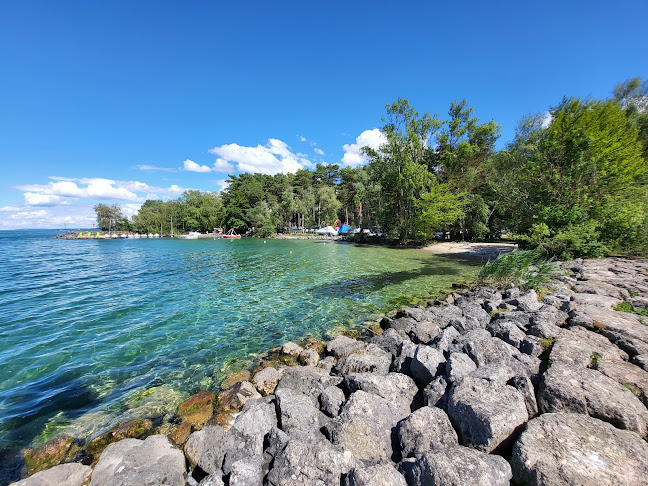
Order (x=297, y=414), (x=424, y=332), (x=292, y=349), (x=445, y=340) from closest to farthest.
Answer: (x=297, y=414) < (x=445, y=340) < (x=292, y=349) < (x=424, y=332)

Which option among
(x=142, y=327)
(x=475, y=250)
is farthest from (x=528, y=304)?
(x=475, y=250)

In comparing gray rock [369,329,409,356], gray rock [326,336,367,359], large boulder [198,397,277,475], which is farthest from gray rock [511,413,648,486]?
gray rock [326,336,367,359]

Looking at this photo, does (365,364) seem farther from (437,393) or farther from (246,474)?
(246,474)

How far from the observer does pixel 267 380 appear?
5.81 meters

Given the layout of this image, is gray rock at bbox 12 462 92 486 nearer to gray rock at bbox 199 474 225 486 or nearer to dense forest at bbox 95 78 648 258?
gray rock at bbox 199 474 225 486

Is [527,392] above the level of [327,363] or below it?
above

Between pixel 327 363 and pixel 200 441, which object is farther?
pixel 327 363

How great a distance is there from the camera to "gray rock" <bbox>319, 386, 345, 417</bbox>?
14.6 feet

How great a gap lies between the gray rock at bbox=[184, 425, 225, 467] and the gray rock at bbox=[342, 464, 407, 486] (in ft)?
7.61

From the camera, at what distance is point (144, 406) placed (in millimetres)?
5445

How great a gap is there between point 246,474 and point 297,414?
1187mm

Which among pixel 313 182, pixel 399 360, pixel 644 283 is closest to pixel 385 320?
pixel 399 360

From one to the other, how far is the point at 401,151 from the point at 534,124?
19368mm

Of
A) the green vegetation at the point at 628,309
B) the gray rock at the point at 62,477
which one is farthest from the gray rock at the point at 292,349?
the green vegetation at the point at 628,309
